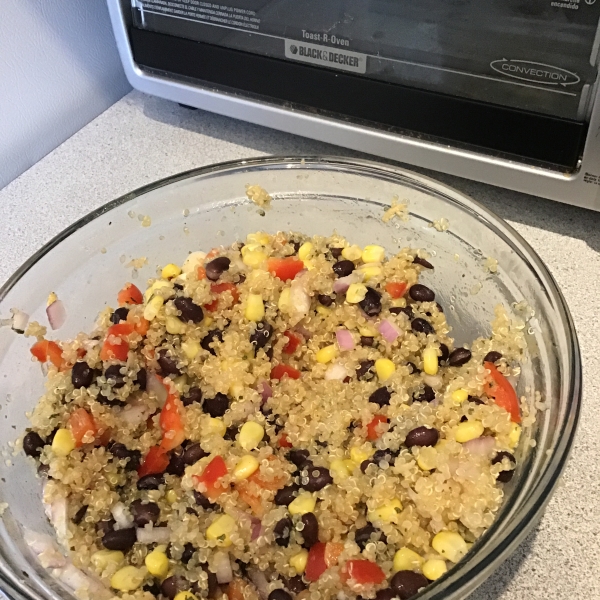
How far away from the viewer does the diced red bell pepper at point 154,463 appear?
839mm

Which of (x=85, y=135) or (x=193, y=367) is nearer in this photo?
(x=193, y=367)

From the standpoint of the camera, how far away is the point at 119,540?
2.44 feet

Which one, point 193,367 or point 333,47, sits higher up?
point 333,47

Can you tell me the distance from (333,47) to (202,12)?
28 centimetres

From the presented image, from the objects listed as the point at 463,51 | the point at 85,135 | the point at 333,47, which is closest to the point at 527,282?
the point at 463,51

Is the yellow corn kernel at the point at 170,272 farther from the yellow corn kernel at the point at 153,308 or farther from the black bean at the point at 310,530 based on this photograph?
the black bean at the point at 310,530

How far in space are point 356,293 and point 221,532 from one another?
400 millimetres

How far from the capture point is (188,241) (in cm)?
111

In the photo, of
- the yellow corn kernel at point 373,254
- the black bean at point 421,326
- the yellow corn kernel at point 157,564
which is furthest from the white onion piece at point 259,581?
the yellow corn kernel at point 373,254

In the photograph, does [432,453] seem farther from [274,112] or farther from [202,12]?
[202,12]

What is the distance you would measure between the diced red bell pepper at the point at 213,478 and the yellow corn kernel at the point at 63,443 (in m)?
0.19

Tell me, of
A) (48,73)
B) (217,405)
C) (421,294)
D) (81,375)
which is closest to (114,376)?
(81,375)

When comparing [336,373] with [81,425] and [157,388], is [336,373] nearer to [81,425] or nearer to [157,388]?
[157,388]

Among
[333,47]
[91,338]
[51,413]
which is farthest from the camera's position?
[333,47]
